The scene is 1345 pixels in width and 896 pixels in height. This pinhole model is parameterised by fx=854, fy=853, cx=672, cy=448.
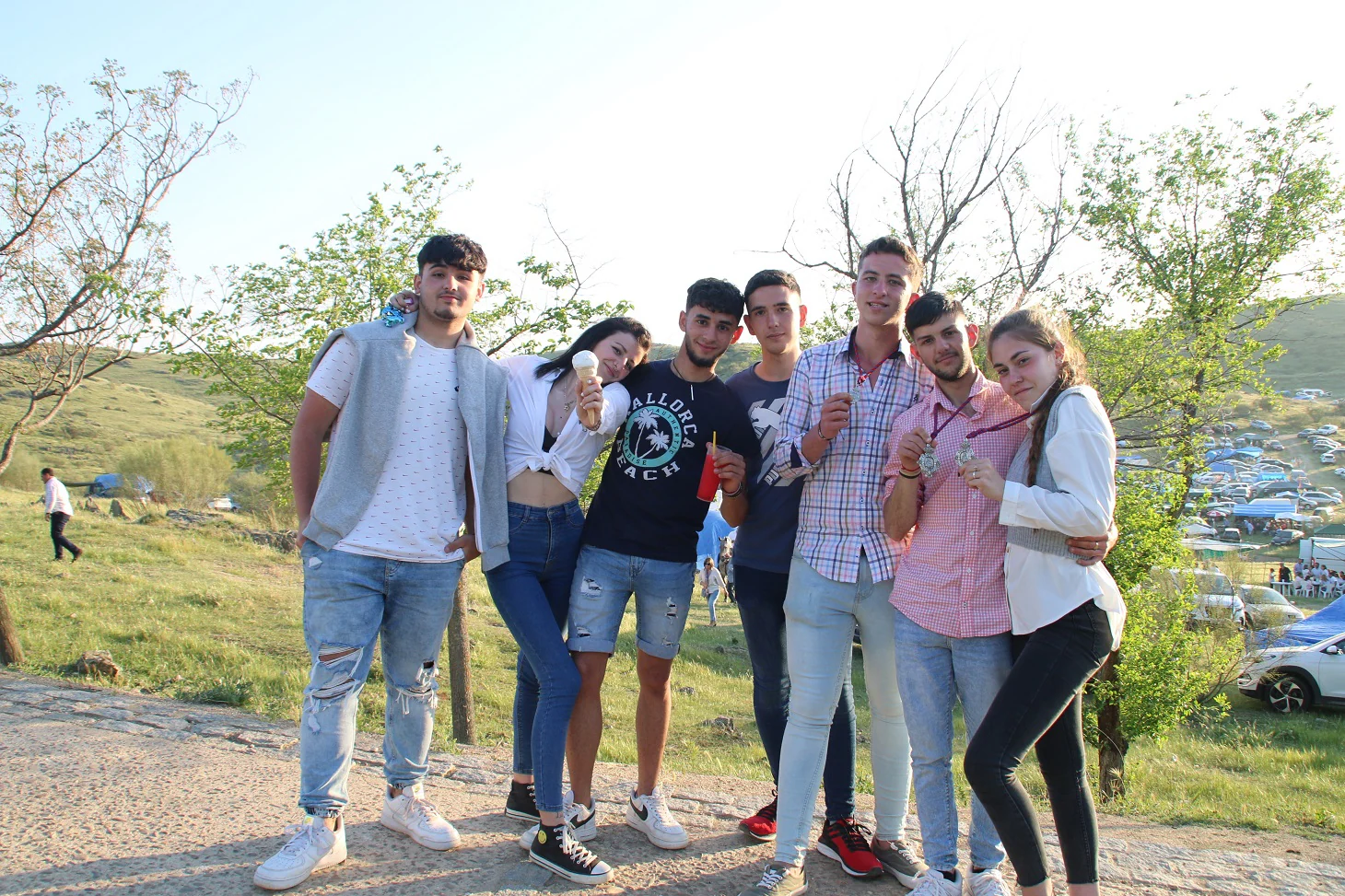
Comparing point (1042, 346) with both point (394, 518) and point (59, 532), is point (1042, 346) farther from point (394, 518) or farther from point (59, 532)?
point (59, 532)

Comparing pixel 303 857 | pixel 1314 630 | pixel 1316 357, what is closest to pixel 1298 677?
pixel 1314 630

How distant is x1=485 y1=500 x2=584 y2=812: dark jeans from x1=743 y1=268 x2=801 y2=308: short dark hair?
1206 mm

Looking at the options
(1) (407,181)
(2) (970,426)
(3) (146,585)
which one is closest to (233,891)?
(2) (970,426)

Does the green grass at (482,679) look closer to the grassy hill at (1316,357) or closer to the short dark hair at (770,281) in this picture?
the short dark hair at (770,281)

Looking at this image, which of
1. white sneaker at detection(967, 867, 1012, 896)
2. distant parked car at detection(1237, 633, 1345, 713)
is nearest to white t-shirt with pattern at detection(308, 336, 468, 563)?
white sneaker at detection(967, 867, 1012, 896)

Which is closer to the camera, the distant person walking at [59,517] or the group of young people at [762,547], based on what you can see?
the group of young people at [762,547]

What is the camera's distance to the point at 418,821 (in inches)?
131

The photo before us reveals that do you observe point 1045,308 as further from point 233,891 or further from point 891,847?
point 233,891

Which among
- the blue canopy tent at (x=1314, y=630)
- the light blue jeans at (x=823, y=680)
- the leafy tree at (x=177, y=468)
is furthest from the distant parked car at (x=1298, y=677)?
the leafy tree at (x=177, y=468)

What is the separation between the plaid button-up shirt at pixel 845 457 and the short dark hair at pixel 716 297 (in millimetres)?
363

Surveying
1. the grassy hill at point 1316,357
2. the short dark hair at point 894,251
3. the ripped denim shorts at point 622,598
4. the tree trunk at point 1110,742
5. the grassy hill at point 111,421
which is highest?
the grassy hill at point 1316,357

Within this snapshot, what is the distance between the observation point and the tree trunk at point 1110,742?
729 cm

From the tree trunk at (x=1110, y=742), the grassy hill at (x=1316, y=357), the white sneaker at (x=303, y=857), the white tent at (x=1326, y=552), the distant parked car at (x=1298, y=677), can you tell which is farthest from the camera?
the grassy hill at (x=1316, y=357)

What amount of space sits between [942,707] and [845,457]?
97 cm
